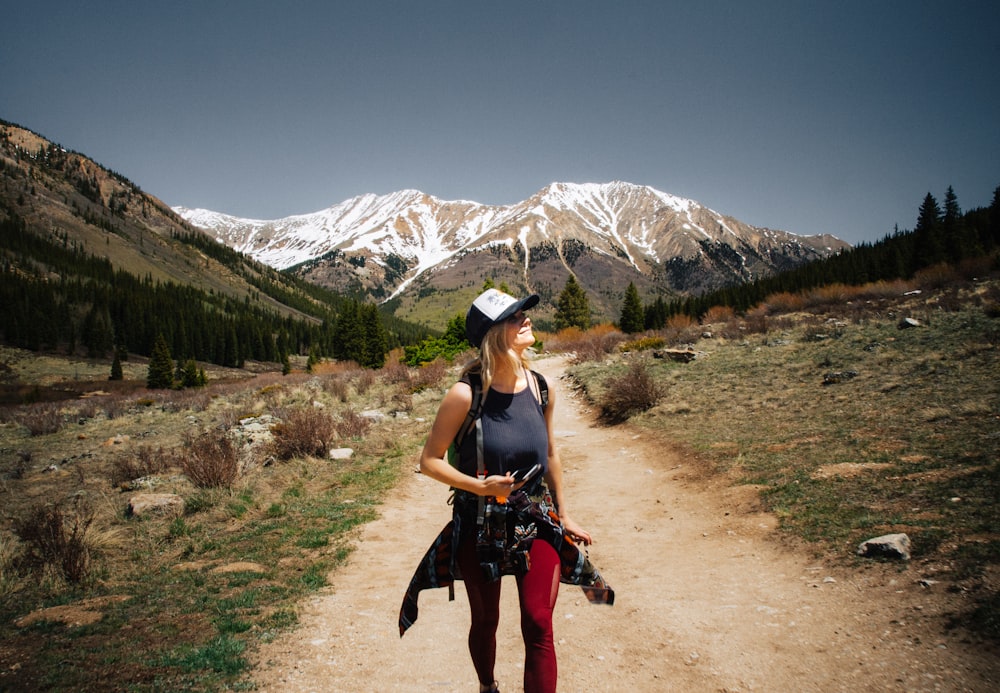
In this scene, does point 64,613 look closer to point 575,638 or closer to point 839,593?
point 575,638

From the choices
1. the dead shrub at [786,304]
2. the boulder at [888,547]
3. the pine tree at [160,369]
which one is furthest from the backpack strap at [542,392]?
the pine tree at [160,369]

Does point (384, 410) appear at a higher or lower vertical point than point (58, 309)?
lower

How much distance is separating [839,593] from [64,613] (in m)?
6.79

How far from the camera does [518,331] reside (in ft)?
9.27

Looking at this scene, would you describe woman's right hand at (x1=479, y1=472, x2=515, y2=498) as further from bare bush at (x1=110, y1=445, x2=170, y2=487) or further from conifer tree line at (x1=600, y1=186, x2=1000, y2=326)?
conifer tree line at (x1=600, y1=186, x2=1000, y2=326)

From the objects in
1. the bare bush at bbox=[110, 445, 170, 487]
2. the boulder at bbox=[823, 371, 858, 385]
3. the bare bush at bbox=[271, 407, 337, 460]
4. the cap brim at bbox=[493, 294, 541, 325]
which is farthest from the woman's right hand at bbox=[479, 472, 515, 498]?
the boulder at bbox=[823, 371, 858, 385]

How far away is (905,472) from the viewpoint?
605 centimetres

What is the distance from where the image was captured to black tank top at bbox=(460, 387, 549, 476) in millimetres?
2600

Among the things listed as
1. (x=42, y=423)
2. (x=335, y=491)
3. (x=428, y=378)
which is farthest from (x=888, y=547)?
(x=42, y=423)

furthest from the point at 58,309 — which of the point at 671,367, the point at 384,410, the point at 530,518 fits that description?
the point at 530,518

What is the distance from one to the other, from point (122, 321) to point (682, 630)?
124m

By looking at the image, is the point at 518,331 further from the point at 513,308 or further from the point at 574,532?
the point at 574,532

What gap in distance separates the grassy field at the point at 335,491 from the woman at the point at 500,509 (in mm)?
2221

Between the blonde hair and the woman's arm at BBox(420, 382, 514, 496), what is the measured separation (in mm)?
118
